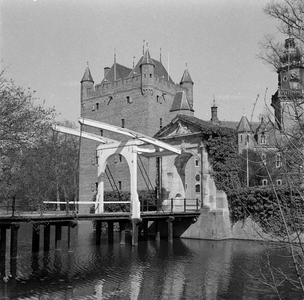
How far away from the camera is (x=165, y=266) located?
13.1 meters

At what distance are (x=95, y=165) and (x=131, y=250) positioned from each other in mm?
22125

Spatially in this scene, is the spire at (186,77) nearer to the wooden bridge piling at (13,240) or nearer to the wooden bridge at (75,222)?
the wooden bridge at (75,222)

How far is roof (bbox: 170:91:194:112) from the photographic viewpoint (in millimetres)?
36188

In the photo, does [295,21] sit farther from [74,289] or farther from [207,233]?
[207,233]

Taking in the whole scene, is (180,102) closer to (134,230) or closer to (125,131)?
(125,131)

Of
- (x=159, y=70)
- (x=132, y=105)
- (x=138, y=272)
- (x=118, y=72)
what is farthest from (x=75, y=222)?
(x=159, y=70)

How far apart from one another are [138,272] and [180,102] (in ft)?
84.0

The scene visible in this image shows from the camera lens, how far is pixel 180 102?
3641cm

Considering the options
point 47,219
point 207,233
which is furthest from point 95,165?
point 47,219

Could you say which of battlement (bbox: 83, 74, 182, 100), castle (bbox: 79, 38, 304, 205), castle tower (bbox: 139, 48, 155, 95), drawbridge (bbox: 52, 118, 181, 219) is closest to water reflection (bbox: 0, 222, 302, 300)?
drawbridge (bbox: 52, 118, 181, 219)

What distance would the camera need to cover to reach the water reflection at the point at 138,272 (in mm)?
9586

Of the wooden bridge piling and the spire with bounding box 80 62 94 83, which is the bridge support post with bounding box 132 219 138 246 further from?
the spire with bounding box 80 62 94 83

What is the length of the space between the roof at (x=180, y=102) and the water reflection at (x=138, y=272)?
20.0m

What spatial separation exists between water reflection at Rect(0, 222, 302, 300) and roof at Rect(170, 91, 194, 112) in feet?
65.6
